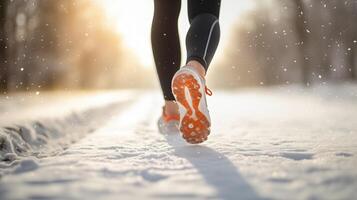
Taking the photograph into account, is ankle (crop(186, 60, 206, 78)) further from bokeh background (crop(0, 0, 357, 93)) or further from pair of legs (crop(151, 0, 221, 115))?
bokeh background (crop(0, 0, 357, 93))

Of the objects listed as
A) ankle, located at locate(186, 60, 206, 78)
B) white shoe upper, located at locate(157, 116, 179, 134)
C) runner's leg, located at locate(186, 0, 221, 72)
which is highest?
runner's leg, located at locate(186, 0, 221, 72)

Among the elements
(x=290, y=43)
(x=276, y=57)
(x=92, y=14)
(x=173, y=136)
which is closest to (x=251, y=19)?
(x=276, y=57)

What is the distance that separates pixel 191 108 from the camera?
6.13ft

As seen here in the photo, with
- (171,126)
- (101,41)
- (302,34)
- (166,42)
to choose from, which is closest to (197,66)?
(166,42)

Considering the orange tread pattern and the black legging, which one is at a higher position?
the black legging

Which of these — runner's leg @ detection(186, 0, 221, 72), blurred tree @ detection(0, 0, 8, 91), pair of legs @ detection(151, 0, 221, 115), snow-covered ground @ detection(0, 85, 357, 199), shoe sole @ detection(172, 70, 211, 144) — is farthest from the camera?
blurred tree @ detection(0, 0, 8, 91)

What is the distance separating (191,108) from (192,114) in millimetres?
28

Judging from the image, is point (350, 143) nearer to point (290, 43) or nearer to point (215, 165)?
point (215, 165)

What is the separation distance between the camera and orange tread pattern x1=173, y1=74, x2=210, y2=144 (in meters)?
1.87

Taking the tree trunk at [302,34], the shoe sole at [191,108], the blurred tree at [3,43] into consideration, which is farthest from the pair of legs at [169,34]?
the tree trunk at [302,34]

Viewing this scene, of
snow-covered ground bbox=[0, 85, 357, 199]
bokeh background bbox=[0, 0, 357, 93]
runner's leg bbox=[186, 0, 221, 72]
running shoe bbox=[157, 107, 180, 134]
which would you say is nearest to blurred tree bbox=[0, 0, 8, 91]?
bokeh background bbox=[0, 0, 357, 93]

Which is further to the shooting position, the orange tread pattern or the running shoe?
the running shoe

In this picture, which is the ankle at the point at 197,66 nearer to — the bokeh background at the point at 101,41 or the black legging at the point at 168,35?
the black legging at the point at 168,35

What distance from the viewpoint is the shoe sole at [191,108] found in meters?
1.87
